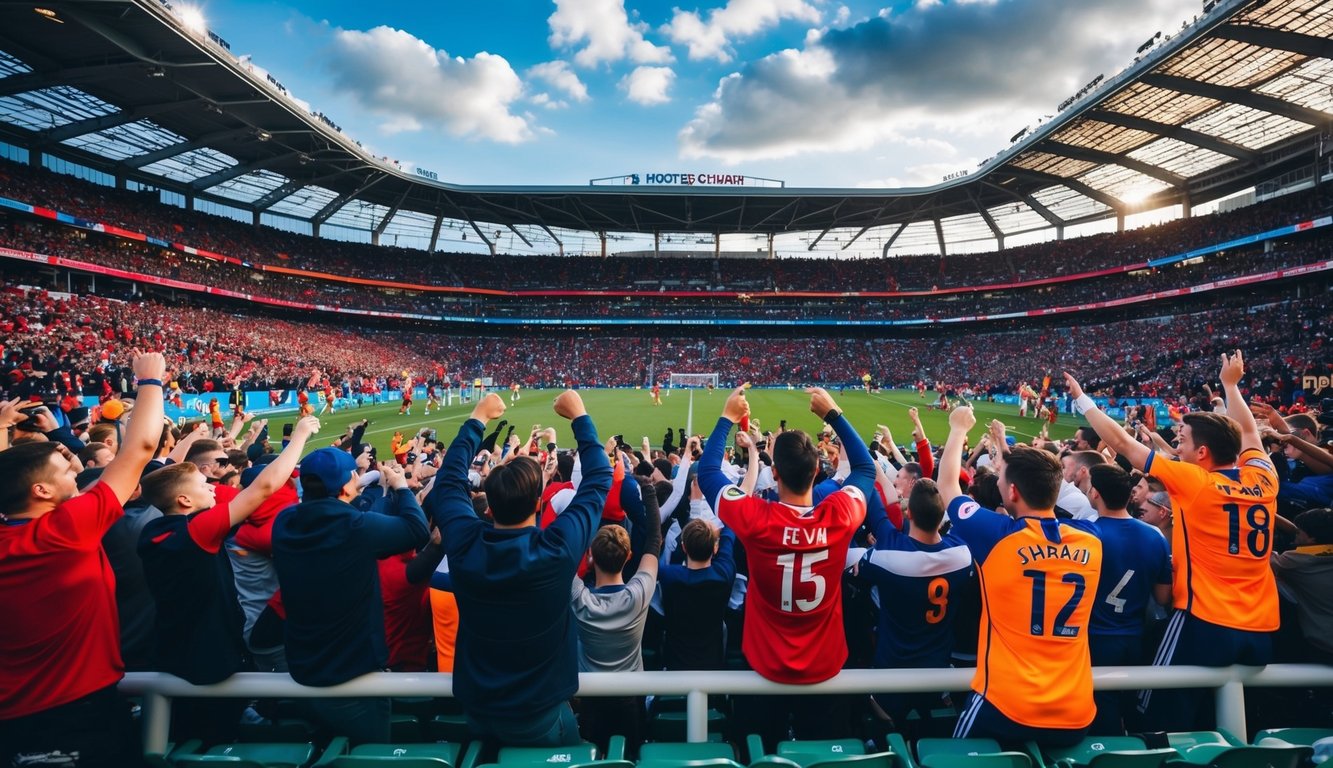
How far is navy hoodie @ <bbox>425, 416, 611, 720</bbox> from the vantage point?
7.97 feet

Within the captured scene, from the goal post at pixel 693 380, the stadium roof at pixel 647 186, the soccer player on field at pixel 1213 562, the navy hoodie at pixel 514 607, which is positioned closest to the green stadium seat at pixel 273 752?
the navy hoodie at pixel 514 607

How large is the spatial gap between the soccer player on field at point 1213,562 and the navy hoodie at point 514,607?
329 centimetres

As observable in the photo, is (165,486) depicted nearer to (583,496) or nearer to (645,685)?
(583,496)

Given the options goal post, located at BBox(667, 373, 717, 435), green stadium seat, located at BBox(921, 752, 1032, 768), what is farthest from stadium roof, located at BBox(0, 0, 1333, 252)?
green stadium seat, located at BBox(921, 752, 1032, 768)

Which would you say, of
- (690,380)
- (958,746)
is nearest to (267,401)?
(958,746)

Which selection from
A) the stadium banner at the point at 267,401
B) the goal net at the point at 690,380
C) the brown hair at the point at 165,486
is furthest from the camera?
the goal net at the point at 690,380

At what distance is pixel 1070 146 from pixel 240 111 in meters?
53.3

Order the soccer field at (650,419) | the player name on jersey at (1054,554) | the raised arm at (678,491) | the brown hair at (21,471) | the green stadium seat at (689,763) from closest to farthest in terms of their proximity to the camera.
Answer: the green stadium seat at (689,763) < the brown hair at (21,471) < the player name on jersey at (1054,554) < the raised arm at (678,491) < the soccer field at (650,419)

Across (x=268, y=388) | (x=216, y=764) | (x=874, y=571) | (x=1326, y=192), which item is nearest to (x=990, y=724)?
(x=874, y=571)

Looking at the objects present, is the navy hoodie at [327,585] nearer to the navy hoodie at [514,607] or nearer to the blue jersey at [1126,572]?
the navy hoodie at [514,607]

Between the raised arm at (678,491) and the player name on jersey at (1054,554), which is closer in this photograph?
the player name on jersey at (1054,554)

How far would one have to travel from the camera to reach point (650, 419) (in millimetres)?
26453

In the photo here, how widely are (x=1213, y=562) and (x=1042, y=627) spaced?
1.38 meters

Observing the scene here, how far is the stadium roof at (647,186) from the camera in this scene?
84.1 ft
